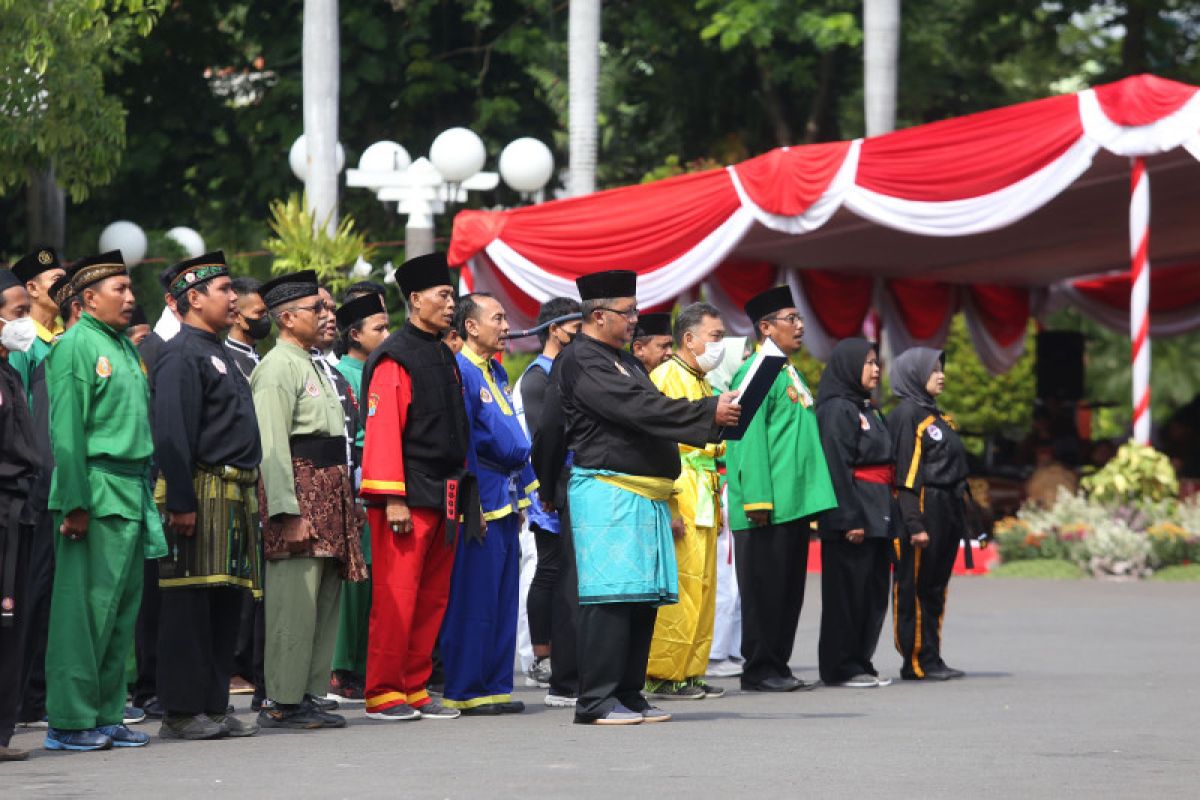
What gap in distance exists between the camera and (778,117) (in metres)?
31.4

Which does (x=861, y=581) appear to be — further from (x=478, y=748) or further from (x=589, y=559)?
(x=478, y=748)

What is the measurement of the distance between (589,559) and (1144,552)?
8.98 meters

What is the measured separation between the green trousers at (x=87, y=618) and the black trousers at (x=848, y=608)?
13.0ft

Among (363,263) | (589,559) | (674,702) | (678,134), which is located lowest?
(674,702)

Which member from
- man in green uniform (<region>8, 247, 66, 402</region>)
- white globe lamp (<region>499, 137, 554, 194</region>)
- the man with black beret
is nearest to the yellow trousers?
the man with black beret

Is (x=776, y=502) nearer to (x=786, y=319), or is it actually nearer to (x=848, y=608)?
(x=848, y=608)

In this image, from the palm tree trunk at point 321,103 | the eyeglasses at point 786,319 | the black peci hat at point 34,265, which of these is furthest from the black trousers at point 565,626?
the palm tree trunk at point 321,103

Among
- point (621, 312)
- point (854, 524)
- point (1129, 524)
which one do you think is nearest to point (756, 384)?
point (621, 312)

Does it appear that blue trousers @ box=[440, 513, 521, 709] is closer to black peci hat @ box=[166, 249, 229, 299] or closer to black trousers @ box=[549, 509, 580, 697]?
black trousers @ box=[549, 509, 580, 697]

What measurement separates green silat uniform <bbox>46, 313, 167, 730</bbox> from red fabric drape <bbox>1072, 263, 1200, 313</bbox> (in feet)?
63.9

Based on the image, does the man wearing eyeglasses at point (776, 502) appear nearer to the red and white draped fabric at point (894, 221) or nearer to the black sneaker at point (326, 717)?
the black sneaker at point (326, 717)

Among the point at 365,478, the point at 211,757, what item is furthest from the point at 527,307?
the point at 211,757

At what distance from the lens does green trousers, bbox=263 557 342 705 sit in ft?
28.1

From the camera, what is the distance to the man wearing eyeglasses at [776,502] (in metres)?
10.3
